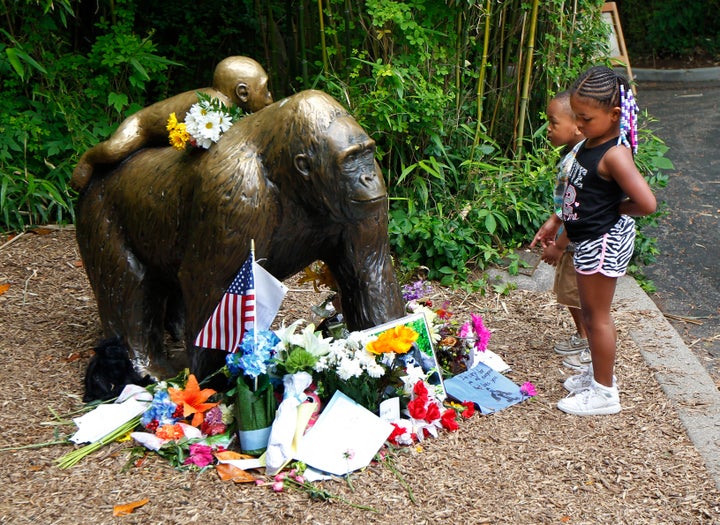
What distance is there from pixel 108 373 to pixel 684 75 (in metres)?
9.68

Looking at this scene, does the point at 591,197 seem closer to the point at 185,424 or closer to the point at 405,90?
the point at 185,424

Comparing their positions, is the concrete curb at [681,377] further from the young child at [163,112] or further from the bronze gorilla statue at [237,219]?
the young child at [163,112]

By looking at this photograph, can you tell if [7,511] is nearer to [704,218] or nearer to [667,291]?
[667,291]

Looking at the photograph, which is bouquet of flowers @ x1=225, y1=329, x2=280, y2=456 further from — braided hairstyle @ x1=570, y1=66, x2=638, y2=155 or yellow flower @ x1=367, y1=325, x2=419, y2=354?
braided hairstyle @ x1=570, y1=66, x2=638, y2=155

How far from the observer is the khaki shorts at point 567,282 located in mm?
3707

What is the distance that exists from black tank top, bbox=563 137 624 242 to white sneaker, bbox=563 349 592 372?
2.41ft

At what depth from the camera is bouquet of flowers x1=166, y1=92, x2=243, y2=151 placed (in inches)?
111

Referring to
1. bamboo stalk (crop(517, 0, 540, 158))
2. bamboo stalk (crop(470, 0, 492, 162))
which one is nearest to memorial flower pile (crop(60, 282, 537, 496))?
bamboo stalk (crop(470, 0, 492, 162))

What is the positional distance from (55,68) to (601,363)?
412 cm

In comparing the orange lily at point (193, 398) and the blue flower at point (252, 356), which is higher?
the blue flower at point (252, 356)

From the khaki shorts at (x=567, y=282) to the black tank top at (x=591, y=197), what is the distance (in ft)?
1.74

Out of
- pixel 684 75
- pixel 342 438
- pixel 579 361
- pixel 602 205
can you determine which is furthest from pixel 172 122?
pixel 684 75

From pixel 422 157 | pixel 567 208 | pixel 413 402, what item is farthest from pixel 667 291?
pixel 413 402

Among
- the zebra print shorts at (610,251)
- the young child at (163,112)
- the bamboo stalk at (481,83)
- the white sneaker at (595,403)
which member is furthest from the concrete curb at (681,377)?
the young child at (163,112)
